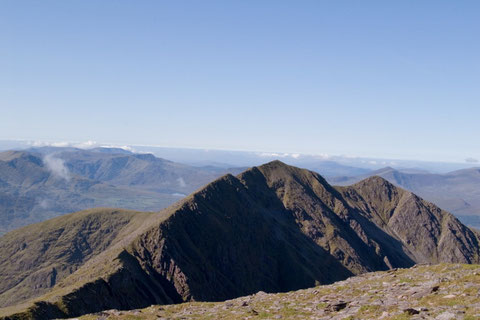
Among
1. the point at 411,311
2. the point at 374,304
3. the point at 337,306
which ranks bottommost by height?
the point at 337,306

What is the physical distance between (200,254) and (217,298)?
21713mm

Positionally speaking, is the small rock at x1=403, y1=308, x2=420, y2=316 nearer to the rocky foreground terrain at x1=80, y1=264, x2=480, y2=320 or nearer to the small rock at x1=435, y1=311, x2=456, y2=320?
the rocky foreground terrain at x1=80, y1=264, x2=480, y2=320

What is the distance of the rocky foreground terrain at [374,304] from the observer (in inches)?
1072

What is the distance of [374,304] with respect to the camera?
3216 cm

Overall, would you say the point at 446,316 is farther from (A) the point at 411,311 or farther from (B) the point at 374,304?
(B) the point at 374,304

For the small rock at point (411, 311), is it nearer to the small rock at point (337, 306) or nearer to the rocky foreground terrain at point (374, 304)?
the rocky foreground terrain at point (374, 304)

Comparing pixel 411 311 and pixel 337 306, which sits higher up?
pixel 411 311

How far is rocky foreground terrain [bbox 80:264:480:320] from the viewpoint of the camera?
89.3 feet

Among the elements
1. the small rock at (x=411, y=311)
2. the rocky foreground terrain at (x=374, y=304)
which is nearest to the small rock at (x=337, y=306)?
the rocky foreground terrain at (x=374, y=304)

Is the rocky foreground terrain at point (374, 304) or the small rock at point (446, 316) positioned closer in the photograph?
the small rock at point (446, 316)

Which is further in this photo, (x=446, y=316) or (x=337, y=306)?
(x=337, y=306)

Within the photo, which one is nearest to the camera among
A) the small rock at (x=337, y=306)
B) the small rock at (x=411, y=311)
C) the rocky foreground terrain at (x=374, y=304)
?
the small rock at (x=411, y=311)

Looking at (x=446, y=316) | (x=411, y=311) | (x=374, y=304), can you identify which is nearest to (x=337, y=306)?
(x=374, y=304)

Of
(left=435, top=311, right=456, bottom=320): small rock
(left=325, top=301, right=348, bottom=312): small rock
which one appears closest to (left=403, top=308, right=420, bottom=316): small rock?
(left=435, top=311, right=456, bottom=320): small rock
